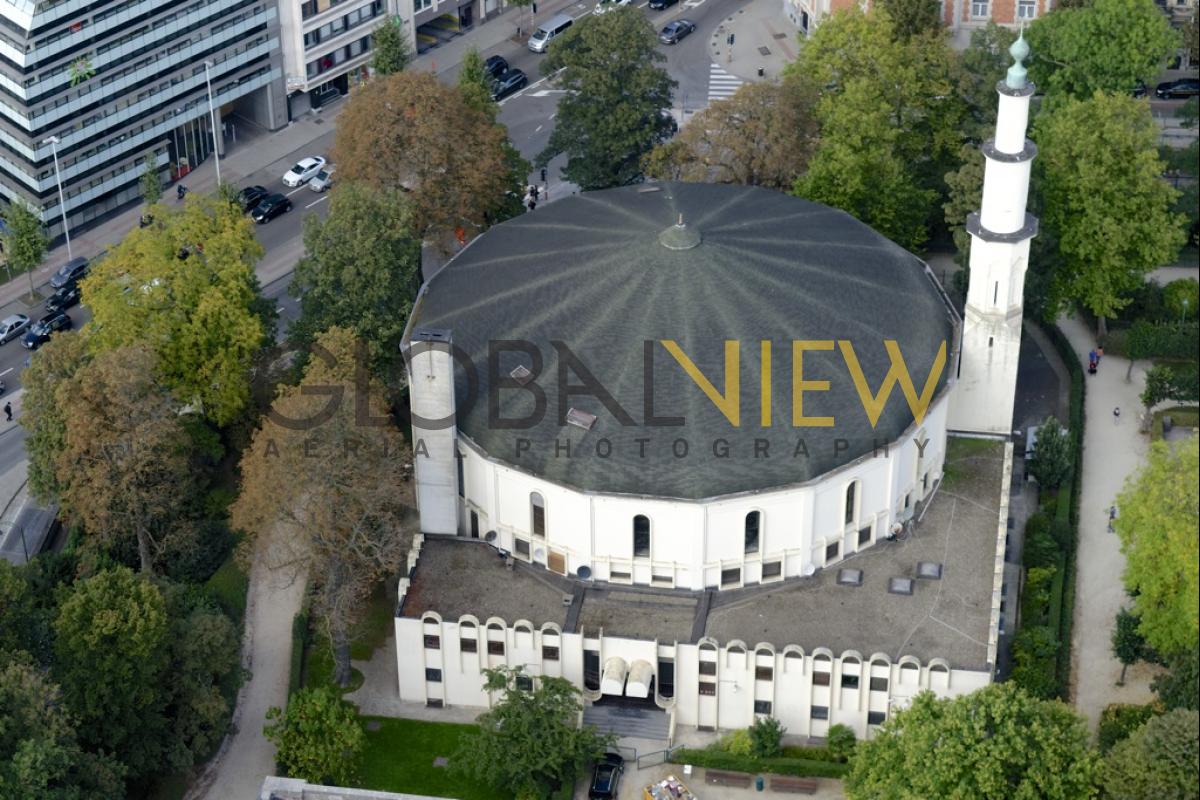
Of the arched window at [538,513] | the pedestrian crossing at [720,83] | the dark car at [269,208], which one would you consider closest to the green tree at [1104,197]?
the pedestrian crossing at [720,83]

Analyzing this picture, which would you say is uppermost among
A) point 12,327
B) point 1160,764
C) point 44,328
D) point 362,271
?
point 362,271

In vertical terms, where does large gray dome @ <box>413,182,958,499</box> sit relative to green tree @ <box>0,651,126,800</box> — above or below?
above

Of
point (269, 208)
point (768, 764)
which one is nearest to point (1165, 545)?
point (768, 764)

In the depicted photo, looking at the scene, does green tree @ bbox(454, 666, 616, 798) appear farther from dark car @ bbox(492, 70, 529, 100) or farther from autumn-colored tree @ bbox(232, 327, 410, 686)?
dark car @ bbox(492, 70, 529, 100)

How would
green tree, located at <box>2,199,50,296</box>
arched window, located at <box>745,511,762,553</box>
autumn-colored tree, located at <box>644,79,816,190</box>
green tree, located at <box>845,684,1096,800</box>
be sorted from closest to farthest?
green tree, located at <box>845,684,1096,800</box>, arched window, located at <box>745,511,762,553</box>, autumn-colored tree, located at <box>644,79,816,190</box>, green tree, located at <box>2,199,50,296</box>

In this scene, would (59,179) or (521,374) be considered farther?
(59,179)

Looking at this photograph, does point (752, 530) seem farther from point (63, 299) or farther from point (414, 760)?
point (63, 299)

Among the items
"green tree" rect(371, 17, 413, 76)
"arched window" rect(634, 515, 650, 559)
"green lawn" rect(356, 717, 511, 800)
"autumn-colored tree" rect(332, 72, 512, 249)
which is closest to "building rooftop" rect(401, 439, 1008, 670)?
"arched window" rect(634, 515, 650, 559)
